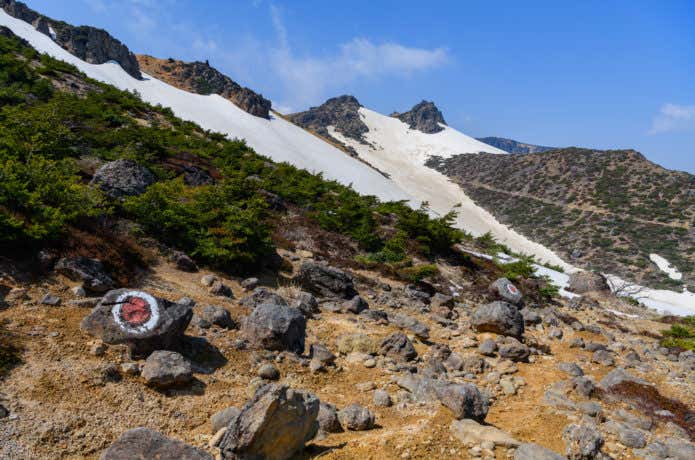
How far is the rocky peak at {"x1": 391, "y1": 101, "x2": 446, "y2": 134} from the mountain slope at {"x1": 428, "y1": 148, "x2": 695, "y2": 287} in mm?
35453

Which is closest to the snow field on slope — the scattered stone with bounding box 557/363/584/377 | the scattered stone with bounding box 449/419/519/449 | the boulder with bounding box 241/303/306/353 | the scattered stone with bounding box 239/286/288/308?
the scattered stone with bounding box 239/286/288/308

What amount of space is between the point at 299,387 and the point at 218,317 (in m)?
1.87

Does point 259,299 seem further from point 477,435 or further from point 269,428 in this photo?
point 477,435

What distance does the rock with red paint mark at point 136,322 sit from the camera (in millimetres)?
4758

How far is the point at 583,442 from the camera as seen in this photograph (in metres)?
4.02

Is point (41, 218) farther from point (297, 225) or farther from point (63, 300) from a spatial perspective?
point (297, 225)

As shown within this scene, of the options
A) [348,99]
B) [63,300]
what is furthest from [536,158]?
[63,300]

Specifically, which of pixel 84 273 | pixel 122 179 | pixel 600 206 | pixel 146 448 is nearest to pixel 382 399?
pixel 146 448

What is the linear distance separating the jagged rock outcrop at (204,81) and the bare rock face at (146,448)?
5048cm

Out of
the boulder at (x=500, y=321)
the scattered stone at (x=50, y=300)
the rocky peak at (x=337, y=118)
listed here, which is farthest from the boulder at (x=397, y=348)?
the rocky peak at (x=337, y=118)

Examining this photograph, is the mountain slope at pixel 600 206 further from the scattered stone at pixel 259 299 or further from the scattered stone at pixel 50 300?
the scattered stone at pixel 50 300

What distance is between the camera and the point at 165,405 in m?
4.13

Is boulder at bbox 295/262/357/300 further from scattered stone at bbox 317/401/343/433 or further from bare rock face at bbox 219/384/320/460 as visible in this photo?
bare rock face at bbox 219/384/320/460

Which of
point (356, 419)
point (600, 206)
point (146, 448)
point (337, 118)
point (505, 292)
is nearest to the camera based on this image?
point (146, 448)
